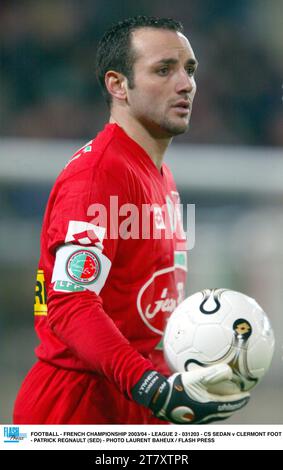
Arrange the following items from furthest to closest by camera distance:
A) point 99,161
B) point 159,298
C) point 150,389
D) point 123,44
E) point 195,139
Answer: point 195,139 → point 123,44 → point 159,298 → point 99,161 → point 150,389

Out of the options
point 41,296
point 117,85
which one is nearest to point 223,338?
point 41,296

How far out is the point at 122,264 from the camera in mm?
2229

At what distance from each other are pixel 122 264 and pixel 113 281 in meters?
0.05

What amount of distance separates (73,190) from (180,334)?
480 millimetres

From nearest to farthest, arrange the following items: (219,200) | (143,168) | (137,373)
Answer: (137,373), (143,168), (219,200)

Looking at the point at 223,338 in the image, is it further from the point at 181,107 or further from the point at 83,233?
the point at 181,107

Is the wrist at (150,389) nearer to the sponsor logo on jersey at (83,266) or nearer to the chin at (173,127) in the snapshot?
the sponsor logo on jersey at (83,266)

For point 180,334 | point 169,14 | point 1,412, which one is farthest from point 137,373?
point 169,14

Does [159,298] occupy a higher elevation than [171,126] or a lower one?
lower

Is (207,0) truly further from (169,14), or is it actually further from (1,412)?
(1,412)

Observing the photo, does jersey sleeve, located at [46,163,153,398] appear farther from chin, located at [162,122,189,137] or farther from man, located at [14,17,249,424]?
chin, located at [162,122,189,137]

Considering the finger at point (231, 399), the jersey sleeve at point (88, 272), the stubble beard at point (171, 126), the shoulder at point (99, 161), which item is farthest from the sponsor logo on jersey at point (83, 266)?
the stubble beard at point (171, 126)

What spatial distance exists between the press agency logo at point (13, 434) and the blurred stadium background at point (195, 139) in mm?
1156

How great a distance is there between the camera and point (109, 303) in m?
2.22
